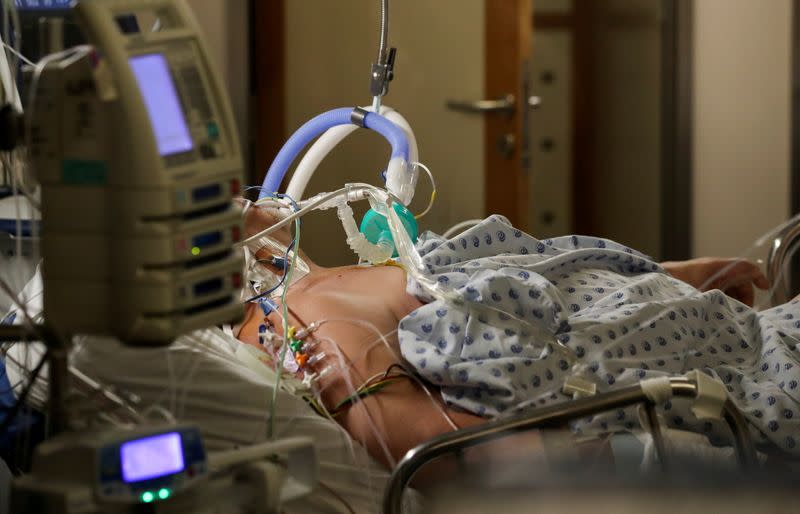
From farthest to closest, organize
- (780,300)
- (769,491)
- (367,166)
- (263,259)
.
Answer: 1. (367,166)
2. (780,300)
3. (263,259)
4. (769,491)

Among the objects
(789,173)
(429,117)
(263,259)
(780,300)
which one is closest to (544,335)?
(263,259)

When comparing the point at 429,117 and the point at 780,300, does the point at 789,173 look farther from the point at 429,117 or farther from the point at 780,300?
the point at 780,300

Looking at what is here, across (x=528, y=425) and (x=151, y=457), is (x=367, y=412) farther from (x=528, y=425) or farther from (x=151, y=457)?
(x=151, y=457)

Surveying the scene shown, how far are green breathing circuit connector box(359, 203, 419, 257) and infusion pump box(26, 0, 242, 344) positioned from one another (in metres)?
0.61

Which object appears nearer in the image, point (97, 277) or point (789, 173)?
point (97, 277)

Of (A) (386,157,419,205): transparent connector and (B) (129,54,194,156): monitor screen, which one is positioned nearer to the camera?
(B) (129,54,194,156): monitor screen

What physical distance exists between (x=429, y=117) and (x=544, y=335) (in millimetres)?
1788

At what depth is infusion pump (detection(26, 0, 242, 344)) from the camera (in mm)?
933

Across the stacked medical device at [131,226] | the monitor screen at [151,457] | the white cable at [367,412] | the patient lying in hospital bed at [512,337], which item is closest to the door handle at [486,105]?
the patient lying in hospital bed at [512,337]

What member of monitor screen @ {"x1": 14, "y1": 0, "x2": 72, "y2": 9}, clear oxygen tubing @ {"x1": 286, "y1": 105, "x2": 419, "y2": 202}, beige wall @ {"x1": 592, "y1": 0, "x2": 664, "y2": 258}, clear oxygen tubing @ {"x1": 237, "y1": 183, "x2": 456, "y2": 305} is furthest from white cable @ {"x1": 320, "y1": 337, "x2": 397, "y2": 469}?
beige wall @ {"x1": 592, "y1": 0, "x2": 664, "y2": 258}

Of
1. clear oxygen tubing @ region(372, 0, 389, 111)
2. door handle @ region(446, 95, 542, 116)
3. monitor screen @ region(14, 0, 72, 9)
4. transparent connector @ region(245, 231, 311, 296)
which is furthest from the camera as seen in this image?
door handle @ region(446, 95, 542, 116)

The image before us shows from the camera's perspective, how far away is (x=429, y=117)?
10.5 ft

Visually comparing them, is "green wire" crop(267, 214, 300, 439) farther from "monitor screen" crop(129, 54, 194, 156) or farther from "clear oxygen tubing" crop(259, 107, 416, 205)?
"monitor screen" crop(129, 54, 194, 156)

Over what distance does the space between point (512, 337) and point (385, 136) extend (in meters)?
0.48
